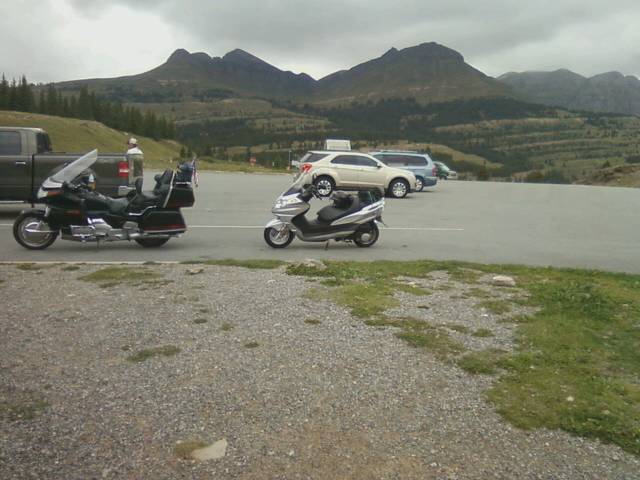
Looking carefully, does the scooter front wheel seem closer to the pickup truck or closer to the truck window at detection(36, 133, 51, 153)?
the pickup truck

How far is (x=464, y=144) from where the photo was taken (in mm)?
172250

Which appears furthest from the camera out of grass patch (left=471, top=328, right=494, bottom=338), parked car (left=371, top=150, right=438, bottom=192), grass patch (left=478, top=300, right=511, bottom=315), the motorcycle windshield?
parked car (left=371, top=150, right=438, bottom=192)

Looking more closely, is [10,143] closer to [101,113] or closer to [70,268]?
[70,268]

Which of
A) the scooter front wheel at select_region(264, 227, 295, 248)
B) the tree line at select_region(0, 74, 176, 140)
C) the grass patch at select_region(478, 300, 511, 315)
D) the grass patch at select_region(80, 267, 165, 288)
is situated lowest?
the grass patch at select_region(80, 267, 165, 288)

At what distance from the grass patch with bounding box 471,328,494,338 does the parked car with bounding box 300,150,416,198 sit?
59.6 ft

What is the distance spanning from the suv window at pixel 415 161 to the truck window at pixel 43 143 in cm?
1775

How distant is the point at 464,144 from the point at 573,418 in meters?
175

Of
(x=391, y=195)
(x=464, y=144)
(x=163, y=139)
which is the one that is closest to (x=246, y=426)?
(x=391, y=195)

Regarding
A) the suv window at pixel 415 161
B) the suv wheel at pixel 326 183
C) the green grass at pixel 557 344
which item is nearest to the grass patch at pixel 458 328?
the green grass at pixel 557 344

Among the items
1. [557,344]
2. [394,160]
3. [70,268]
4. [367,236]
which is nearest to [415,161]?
[394,160]

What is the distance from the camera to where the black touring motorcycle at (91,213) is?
985 cm

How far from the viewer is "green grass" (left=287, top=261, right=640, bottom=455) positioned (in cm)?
390

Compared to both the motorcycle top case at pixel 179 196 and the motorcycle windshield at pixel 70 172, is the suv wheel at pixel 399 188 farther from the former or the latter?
the motorcycle windshield at pixel 70 172

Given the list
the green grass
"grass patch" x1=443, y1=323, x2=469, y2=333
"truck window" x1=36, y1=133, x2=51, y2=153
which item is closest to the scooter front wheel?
the green grass
